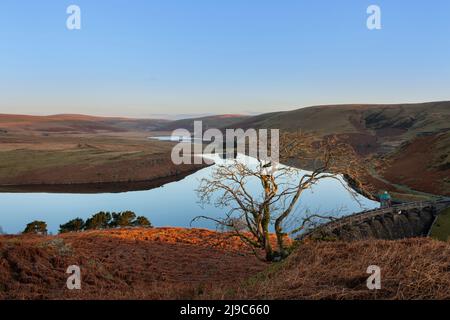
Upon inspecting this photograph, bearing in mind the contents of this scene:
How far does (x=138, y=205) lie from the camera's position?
5991cm

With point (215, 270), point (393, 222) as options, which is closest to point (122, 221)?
point (215, 270)

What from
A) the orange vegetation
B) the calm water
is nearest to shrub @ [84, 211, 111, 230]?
the calm water

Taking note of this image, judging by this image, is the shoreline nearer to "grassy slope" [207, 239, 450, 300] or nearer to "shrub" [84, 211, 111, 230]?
"shrub" [84, 211, 111, 230]

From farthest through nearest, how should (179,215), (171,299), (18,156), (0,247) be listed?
(18,156) → (179,215) → (0,247) → (171,299)

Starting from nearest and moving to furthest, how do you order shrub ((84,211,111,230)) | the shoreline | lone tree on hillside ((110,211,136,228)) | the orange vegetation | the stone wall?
the orange vegetation < the stone wall < shrub ((84,211,111,230)) < lone tree on hillside ((110,211,136,228)) < the shoreline

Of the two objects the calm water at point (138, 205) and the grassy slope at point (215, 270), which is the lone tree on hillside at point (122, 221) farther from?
the grassy slope at point (215, 270)

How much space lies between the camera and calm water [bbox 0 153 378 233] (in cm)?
4847

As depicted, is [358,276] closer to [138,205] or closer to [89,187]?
[138,205]

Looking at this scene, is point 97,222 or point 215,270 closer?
point 215,270

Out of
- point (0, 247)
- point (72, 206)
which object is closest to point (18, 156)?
point (72, 206)

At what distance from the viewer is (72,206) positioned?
59438mm

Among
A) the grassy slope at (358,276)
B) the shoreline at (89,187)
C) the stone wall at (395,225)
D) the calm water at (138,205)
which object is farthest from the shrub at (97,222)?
the shoreline at (89,187)
